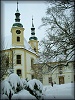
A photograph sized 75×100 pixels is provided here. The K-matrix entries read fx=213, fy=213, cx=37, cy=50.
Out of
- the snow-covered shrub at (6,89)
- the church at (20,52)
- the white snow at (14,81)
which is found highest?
the church at (20,52)

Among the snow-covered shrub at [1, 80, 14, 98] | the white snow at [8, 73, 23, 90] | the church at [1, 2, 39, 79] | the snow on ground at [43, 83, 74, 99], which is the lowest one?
the snow on ground at [43, 83, 74, 99]

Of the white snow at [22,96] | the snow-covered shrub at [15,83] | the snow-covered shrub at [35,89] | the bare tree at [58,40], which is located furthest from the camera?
the bare tree at [58,40]

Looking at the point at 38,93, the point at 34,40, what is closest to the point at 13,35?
the point at 34,40

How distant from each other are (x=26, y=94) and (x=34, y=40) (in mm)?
38110

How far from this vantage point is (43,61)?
48.5ft

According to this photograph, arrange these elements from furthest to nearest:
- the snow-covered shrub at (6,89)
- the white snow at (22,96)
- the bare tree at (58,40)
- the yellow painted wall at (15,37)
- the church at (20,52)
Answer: the yellow painted wall at (15,37) < the church at (20,52) < the bare tree at (58,40) < the snow-covered shrub at (6,89) < the white snow at (22,96)

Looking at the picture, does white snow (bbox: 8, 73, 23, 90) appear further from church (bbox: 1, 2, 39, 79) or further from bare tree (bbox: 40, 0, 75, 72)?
church (bbox: 1, 2, 39, 79)

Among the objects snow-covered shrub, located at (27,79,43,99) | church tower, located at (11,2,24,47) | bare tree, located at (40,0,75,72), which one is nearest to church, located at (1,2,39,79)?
church tower, located at (11,2,24,47)

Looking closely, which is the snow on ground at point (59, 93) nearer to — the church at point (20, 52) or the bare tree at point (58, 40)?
the bare tree at point (58, 40)

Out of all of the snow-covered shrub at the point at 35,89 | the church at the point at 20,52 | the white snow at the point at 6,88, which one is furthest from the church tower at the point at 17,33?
the white snow at the point at 6,88

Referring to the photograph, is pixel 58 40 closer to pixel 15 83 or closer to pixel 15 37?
pixel 15 83

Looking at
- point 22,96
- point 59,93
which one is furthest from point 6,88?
point 59,93

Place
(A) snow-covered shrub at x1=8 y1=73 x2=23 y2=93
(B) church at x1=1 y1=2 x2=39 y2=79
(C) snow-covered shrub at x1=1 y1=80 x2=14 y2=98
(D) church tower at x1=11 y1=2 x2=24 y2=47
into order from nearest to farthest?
(C) snow-covered shrub at x1=1 y1=80 x2=14 y2=98 < (A) snow-covered shrub at x1=8 y1=73 x2=23 y2=93 < (B) church at x1=1 y1=2 x2=39 y2=79 < (D) church tower at x1=11 y1=2 x2=24 y2=47

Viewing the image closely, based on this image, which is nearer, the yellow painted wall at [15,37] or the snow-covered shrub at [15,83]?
the snow-covered shrub at [15,83]
